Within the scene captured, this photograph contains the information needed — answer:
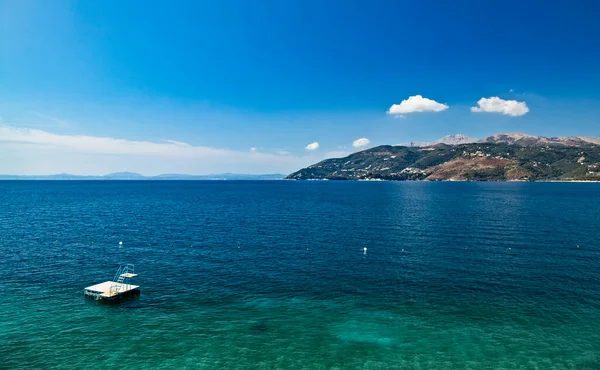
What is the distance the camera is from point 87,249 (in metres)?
83.9

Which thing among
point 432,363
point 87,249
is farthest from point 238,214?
point 432,363

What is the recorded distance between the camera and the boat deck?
5243 centimetres

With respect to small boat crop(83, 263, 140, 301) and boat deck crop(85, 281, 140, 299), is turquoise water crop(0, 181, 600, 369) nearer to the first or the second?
small boat crop(83, 263, 140, 301)

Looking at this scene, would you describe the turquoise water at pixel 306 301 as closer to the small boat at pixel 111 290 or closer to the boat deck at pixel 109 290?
the small boat at pixel 111 290

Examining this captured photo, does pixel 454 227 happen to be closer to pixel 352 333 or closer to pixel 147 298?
pixel 352 333

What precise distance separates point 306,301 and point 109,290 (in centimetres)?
3218

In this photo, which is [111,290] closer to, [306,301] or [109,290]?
[109,290]

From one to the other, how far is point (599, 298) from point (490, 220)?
81.3 m

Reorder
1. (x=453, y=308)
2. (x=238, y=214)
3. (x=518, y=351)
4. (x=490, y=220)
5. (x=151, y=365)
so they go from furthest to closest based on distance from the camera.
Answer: (x=238, y=214) < (x=490, y=220) < (x=453, y=308) < (x=518, y=351) < (x=151, y=365)

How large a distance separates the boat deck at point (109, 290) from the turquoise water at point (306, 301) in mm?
1759

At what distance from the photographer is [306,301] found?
2100 inches

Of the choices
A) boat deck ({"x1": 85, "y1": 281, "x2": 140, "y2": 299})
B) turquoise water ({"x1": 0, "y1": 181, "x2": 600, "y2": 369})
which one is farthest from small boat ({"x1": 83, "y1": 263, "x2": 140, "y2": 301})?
turquoise water ({"x1": 0, "y1": 181, "x2": 600, "y2": 369})

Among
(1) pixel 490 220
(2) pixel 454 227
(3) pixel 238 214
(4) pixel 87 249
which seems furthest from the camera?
(3) pixel 238 214

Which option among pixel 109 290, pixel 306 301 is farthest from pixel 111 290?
pixel 306 301
